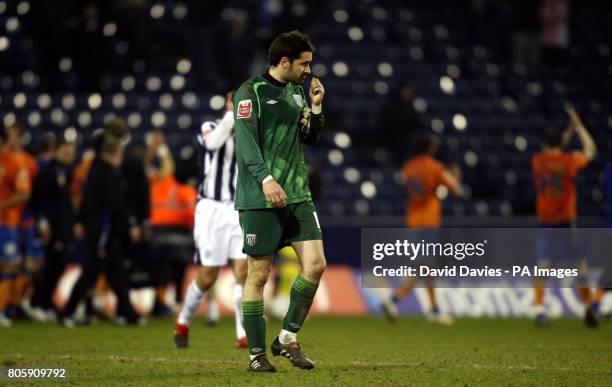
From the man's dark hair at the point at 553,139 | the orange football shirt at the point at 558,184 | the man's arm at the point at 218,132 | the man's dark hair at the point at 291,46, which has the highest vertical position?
the man's dark hair at the point at 291,46

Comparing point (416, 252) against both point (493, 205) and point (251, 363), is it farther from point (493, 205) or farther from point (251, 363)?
point (251, 363)

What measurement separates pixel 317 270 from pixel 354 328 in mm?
6022

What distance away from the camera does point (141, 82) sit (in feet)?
67.5

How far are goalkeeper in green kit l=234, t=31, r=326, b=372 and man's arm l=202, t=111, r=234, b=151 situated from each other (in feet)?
6.96

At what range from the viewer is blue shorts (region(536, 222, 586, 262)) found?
46.0 ft

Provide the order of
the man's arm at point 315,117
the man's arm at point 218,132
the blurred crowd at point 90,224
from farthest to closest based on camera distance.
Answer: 1. the blurred crowd at point 90,224
2. the man's arm at point 218,132
3. the man's arm at point 315,117

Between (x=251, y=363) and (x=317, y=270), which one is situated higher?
(x=317, y=270)

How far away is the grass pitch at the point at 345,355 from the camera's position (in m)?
7.09

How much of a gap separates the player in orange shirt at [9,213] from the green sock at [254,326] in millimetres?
6772

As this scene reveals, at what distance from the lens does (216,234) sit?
32.0ft

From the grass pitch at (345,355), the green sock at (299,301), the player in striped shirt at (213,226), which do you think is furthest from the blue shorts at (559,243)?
the green sock at (299,301)

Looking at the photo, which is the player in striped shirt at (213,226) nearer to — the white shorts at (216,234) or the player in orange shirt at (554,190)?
the white shorts at (216,234)

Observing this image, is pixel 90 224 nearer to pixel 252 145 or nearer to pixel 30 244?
pixel 30 244

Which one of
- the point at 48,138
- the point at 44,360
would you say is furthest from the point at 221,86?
the point at 44,360
